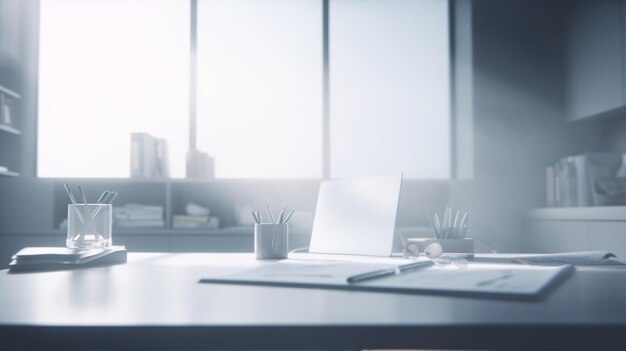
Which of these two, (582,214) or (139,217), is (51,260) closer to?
(139,217)

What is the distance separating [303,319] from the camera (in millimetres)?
528

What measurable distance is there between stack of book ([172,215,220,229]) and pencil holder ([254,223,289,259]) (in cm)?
206

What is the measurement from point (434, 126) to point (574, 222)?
132 centimetres

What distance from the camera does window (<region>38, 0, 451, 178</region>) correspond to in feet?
12.2

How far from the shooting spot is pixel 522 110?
141 inches

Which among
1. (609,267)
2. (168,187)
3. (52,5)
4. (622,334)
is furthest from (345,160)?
(622,334)

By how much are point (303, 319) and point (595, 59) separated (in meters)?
3.20

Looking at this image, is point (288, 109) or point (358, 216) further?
point (288, 109)

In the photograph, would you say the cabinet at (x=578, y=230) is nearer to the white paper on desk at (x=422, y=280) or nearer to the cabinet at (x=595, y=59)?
the cabinet at (x=595, y=59)

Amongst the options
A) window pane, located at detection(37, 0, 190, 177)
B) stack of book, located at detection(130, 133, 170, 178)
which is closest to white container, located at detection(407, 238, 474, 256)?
stack of book, located at detection(130, 133, 170, 178)

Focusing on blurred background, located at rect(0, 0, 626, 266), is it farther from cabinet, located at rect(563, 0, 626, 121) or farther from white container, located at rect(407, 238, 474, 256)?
white container, located at rect(407, 238, 474, 256)

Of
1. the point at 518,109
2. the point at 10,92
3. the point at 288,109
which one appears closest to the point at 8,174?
the point at 10,92

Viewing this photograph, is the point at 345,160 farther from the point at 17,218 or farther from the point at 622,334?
the point at 622,334

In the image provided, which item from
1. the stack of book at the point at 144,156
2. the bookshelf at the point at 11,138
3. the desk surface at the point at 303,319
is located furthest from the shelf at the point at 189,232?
the desk surface at the point at 303,319
